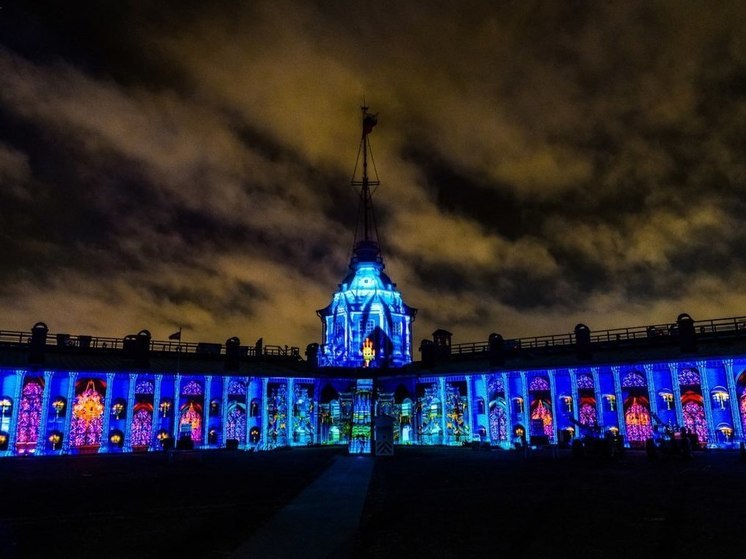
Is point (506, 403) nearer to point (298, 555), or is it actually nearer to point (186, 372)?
point (186, 372)

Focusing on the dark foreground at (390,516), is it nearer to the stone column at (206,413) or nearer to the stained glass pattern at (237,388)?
the stone column at (206,413)

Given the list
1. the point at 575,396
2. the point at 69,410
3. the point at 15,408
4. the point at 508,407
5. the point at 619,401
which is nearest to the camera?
the point at 15,408

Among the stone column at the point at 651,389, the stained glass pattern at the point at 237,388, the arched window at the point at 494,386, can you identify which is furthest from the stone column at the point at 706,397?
the stained glass pattern at the point at 237,388

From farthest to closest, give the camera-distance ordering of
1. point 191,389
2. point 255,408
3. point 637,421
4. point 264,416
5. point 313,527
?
point 255,408, point 191,389, point 264,416, point 637,421, point 313,527

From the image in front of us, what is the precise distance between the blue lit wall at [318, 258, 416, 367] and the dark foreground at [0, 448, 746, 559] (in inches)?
1980

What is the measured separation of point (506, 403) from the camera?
57.4 meters

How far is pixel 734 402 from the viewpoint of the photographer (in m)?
46.9

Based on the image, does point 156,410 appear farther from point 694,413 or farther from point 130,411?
point 694,413

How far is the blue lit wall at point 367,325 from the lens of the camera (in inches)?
2943

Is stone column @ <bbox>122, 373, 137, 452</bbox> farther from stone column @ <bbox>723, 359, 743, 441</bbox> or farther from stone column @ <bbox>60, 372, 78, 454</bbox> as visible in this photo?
stone column @ <bbox>723, 359, 743, 441</bbox>

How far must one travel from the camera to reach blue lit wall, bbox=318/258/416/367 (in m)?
74.8

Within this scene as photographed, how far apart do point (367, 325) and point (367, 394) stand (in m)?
22.4

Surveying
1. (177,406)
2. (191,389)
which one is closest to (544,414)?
(191,389)

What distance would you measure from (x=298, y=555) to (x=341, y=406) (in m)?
53.8
